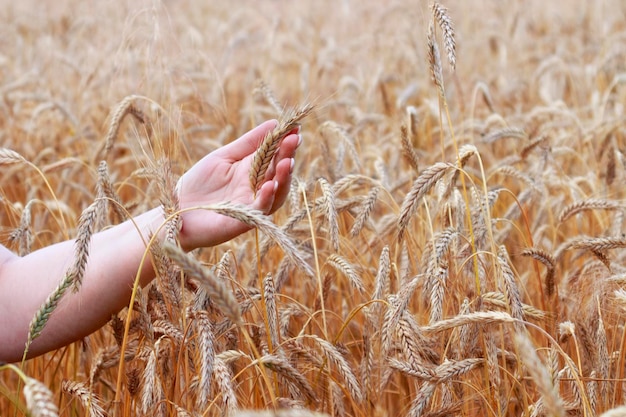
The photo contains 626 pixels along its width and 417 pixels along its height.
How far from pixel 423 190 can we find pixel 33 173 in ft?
8.11

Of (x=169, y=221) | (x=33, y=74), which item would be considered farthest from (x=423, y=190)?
(x=33, y=74)

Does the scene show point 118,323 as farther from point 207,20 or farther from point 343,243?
point 207,20

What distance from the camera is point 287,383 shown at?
1.57 m

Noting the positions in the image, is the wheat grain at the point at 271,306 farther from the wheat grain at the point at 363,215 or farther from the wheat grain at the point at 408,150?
the wheat grain at the point at 408,150

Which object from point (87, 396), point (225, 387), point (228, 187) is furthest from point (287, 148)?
point (87, 396)

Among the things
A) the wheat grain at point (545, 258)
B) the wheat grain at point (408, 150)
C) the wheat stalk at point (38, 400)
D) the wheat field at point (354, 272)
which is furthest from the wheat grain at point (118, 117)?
the wheat stalk at point (38, 400)

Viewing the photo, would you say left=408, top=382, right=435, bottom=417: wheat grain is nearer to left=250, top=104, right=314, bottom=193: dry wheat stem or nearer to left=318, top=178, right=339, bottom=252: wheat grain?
left=318, top=178, right=339, bottom=252: wheat grain

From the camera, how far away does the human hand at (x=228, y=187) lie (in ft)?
5.07

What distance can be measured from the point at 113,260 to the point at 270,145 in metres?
0.42

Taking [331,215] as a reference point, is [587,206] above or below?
below

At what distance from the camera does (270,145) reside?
1.48m

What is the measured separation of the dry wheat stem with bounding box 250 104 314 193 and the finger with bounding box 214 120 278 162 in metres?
0.18

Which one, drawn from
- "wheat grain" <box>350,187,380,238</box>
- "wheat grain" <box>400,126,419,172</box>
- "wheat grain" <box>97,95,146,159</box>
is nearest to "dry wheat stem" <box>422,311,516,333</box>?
"wheat grain" <box>350,187,380,238</box>

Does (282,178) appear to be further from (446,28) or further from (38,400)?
(38,400)
